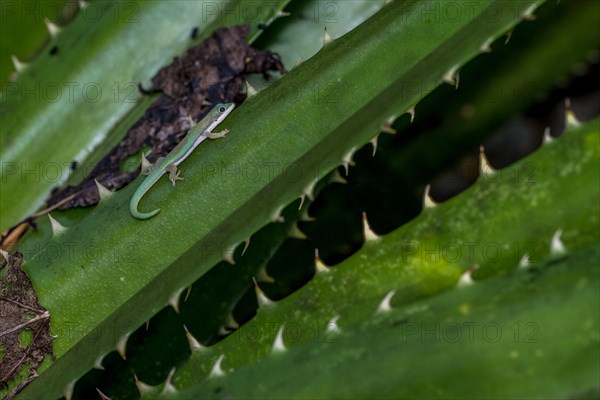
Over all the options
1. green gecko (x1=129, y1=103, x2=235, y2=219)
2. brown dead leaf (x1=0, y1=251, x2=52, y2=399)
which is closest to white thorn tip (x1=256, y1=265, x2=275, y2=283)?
green gecko (x1=129, y1=103, x2=235, y2=219)

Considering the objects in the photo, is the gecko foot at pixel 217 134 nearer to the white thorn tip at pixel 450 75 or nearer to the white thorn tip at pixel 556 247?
the white thorn tip at pixel 450 75

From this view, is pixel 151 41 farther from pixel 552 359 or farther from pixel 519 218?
pixel 552 359

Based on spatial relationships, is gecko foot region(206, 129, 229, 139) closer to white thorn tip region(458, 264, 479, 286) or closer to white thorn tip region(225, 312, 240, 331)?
white thorn tip region(225, 312, 240, 331)

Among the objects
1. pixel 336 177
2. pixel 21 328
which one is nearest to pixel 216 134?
pixel 336 177

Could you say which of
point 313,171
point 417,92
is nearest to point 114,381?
point 313,171

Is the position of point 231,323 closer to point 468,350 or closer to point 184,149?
point 184,149
